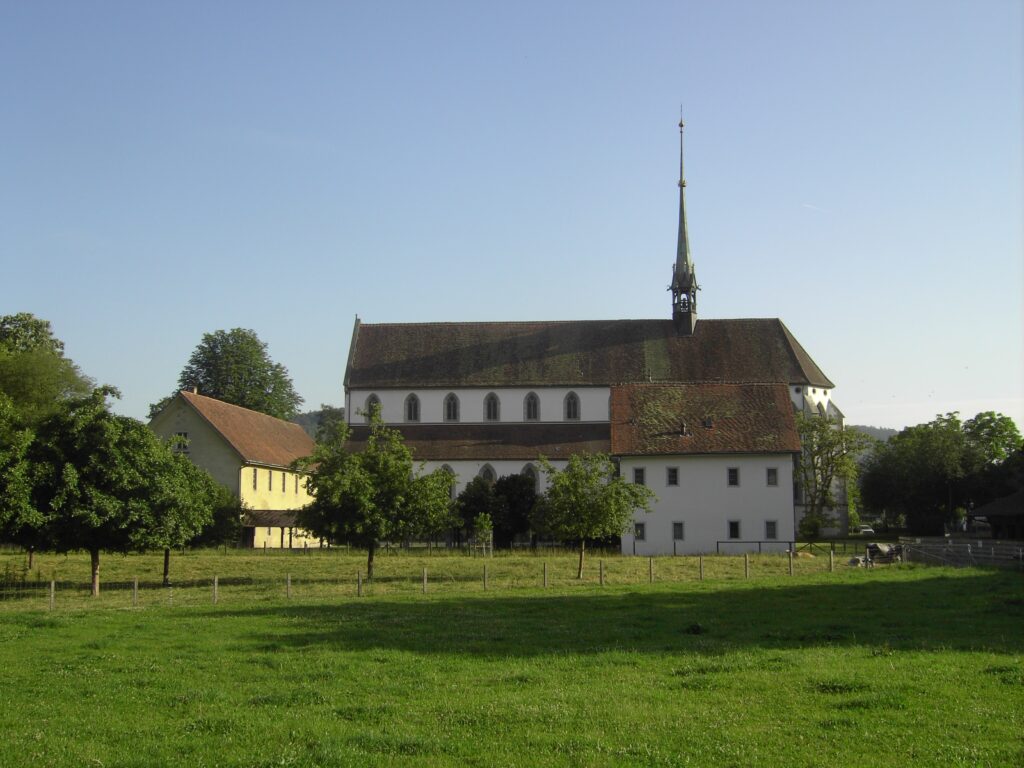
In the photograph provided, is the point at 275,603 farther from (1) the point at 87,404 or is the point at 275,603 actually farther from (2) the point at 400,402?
(2) the point at 400,402

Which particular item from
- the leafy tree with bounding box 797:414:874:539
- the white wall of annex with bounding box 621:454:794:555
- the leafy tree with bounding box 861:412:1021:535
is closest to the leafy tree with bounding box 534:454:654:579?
the white wall of annex with bounding box 621:454:794:555

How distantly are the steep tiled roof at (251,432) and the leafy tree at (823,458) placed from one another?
30.6m

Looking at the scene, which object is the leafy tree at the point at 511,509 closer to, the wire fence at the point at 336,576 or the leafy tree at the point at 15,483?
the wire fence at the point at 336,576

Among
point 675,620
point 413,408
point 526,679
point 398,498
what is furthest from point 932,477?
point 526,679

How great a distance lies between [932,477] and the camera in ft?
233

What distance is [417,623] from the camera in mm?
21438

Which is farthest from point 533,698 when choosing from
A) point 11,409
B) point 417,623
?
point 11,409

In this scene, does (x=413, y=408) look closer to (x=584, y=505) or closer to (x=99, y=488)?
(x=584, y=505)

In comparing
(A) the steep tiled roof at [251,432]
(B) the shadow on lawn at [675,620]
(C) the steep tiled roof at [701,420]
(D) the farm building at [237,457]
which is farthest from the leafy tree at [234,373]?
(B) the shadow on lawn at [675,620]

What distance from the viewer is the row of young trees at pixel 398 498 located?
35.2 metres

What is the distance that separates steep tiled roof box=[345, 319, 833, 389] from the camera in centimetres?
7019

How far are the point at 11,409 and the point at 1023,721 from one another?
1573 inches

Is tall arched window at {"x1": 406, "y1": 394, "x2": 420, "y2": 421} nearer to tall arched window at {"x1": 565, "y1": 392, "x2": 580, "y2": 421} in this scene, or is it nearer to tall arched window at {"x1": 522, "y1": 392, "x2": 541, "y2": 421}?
tall arched window at {"x1": 522, "y1": 392, "x2": 541, "y2": 421}

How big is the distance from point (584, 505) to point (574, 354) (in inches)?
1412
